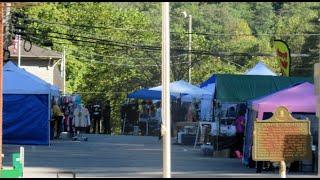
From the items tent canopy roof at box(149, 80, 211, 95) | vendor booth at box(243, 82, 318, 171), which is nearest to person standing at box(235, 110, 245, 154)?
vendor booth at box(243, 82, 318, 171)

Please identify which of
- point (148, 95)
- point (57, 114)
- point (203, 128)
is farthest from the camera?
point (148, 95)

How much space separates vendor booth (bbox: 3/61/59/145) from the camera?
32844 millimetres

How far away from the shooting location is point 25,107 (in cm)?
3328

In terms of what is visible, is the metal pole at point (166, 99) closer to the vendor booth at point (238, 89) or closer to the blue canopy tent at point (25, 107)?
the vendor booth at point (238, 89)

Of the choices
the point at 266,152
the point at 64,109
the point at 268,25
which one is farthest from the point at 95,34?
the point at 266,152

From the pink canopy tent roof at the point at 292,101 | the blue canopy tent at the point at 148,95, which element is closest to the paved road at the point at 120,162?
the pink canopy tent roof at the point at 292,101

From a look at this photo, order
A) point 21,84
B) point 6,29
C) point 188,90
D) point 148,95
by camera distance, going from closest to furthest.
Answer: point 6,29 → point 21,84 → point 188,90 → point 148,95

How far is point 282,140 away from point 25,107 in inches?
720

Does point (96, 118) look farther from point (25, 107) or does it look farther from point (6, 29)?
point (6, 29)

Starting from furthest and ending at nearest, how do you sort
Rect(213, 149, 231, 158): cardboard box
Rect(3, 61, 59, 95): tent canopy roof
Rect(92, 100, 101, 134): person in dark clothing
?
Rect(92, 100, 101, 134): person in dark clothing < Rect(3, 61, 59, 95): tent canopy roof < Rect(213, 149, 231, 158): cardboard box

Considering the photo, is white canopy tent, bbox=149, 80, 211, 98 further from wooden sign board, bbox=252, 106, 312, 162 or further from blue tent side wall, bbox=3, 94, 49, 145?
wooden sign board, bbox=252, 106, 312, 162

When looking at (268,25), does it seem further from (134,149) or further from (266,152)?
(266,152)

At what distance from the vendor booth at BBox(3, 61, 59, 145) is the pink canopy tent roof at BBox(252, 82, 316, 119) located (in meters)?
11.8

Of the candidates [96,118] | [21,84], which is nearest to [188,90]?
[96,118]
